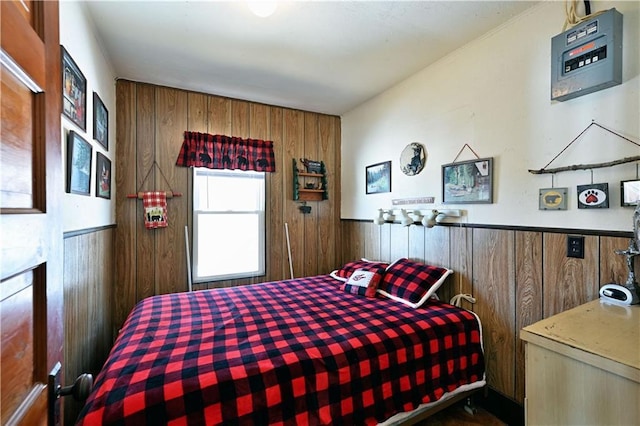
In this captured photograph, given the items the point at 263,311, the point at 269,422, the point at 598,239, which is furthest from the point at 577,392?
the point at 263,311

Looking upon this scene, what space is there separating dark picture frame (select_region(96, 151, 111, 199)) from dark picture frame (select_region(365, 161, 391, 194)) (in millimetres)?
2457

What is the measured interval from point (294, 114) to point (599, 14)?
2.72 meters

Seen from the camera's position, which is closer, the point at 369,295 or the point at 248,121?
the point at 369,295

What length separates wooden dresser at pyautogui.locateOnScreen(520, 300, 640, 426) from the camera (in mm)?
911

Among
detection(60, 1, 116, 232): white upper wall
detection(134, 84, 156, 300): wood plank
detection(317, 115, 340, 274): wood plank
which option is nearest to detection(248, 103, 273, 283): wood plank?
detection(317, 115, 340, 274): wood plank

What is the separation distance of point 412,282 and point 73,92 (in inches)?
97.2

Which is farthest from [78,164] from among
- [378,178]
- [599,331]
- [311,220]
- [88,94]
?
[599,331]

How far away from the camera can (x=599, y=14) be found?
1.46 metres

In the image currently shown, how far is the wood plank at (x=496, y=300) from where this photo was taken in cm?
194

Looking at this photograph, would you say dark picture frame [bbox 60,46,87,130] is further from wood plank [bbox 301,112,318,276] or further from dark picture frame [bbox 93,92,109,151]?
wood plank [bbox 301,112,318,276]

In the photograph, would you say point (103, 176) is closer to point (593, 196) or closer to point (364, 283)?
point (364, 283)

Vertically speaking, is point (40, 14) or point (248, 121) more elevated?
point (248, 121)

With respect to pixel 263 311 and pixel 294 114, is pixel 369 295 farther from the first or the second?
pixel 294 114

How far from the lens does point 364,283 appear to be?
248cm
